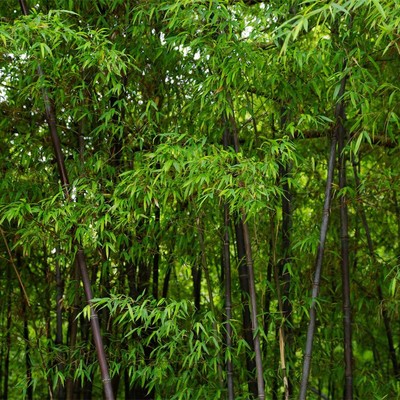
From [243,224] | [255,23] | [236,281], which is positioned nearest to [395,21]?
[255,23]

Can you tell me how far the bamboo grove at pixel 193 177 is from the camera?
3.18 m

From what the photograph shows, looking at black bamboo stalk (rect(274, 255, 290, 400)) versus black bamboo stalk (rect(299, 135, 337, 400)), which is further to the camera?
black bamboo stalk (rect(274, 255, 290, 400))

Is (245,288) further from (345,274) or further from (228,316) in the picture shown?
(345,274)

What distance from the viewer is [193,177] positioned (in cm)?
304

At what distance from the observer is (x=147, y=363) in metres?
3.68

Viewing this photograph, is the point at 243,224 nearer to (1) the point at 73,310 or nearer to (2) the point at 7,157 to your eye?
(1) the point at 73,310

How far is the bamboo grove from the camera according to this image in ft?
10.4

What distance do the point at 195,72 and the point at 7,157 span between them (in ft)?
4.01

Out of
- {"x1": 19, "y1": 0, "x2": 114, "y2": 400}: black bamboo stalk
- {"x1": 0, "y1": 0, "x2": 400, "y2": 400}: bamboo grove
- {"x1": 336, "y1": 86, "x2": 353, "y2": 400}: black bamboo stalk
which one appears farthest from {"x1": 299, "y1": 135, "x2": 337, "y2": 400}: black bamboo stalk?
{"x1": 19, "y1": 0, "x2": 114, "y2": 400}: black bamboo stalk

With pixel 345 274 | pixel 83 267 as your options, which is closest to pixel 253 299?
pixel 345 274

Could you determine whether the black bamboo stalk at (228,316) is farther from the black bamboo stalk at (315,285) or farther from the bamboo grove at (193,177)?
the black bamboo stalk at (315,285)

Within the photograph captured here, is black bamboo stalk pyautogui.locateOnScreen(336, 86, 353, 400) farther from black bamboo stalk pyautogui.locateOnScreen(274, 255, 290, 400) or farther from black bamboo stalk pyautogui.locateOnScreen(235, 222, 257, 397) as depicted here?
black bamboo stalk pyautogui.locateOnScreen(235, 222, 257, 397)

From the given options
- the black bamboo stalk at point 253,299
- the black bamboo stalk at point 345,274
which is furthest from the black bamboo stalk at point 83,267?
the black bamboo stalk at point 345,274

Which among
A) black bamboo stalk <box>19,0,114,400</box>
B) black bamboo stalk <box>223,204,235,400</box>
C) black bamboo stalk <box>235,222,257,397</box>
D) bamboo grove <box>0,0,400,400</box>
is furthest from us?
black bamboo stalk <box>235,222,257,397</box>
